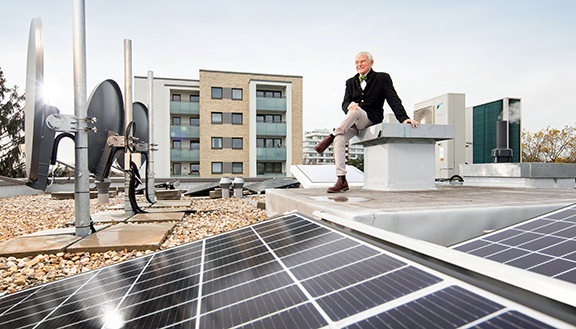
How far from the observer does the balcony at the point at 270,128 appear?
34250mm

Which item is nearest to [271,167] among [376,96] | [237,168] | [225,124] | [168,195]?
[237,168]

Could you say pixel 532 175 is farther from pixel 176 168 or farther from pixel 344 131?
pixel 176 168

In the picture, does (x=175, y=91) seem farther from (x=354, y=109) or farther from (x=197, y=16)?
(x=354, y=109)

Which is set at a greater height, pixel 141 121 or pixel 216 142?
pixel 216 142

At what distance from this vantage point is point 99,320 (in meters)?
1.33

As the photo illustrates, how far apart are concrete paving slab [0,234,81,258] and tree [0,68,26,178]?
27.9 metres

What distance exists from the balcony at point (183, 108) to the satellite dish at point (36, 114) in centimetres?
3166

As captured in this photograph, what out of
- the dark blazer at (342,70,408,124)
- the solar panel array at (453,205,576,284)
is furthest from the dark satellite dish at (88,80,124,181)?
the solar panel array at (453,205,576,284)

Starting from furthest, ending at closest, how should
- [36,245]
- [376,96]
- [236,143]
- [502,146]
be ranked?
[236,143], [502,146], [376,96], [36,245]

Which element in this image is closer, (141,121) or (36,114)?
(36,114)

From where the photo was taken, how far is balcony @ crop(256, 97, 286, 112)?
34.4 meters

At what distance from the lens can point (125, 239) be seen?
423 centimetres

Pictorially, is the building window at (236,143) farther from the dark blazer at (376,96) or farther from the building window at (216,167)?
the dark blazer at (376,96)

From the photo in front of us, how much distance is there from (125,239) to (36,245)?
1084mm
